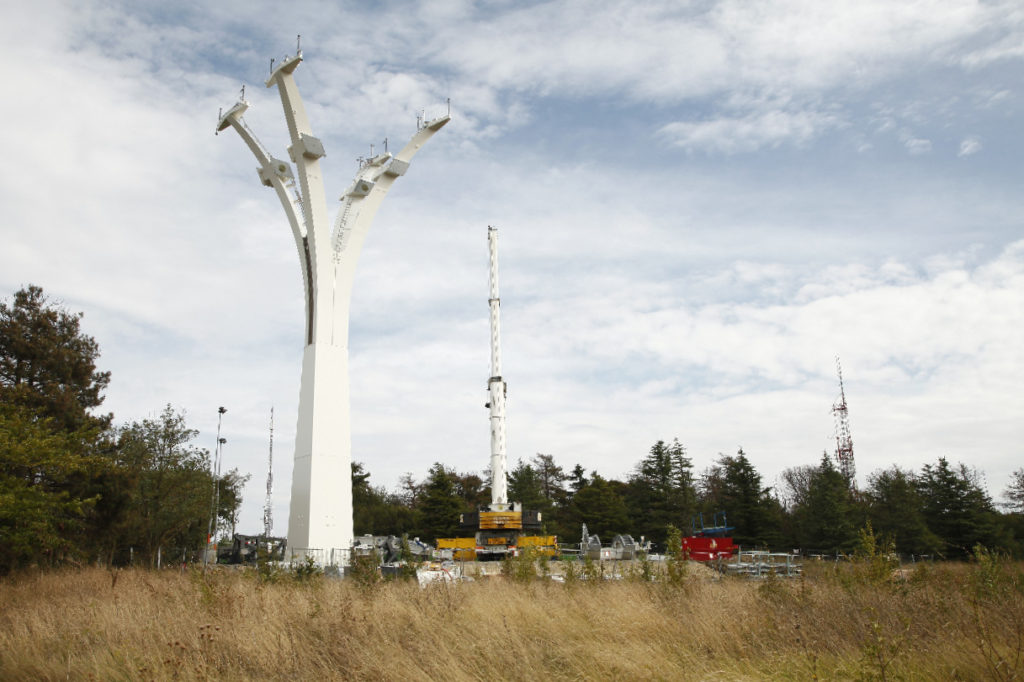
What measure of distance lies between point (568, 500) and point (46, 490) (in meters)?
55.8

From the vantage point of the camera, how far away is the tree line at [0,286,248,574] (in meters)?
17.4

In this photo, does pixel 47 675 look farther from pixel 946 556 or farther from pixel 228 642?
pixel 946 556

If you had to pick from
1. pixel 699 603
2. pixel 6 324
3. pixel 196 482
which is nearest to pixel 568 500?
pixel 196 482

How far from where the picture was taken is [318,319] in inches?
1117

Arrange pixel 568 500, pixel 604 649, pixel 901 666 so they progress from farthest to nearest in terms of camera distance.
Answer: pixel 568 500 < pixel 604 649 < pixel 901 666

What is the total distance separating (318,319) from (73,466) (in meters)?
11.8

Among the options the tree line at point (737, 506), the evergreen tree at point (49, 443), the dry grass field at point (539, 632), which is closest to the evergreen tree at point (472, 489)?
the tree line at point (737, 506)

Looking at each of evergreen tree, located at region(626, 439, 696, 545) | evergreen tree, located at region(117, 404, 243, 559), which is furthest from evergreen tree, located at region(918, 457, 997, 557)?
evergreen tree, located at region(117, 404, 243, 559)

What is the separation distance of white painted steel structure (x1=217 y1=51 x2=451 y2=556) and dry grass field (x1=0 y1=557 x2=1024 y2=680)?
15226 millimetres

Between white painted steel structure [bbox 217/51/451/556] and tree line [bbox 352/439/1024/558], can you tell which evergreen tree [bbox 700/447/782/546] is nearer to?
tree line [bbox 352/439/1024/558]

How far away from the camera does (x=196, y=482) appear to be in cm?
3222

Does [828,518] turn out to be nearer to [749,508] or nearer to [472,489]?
[749,508]

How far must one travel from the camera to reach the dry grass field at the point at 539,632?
6.46 metres

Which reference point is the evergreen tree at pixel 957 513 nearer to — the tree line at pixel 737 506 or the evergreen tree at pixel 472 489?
the tree line at pixel 737 506
